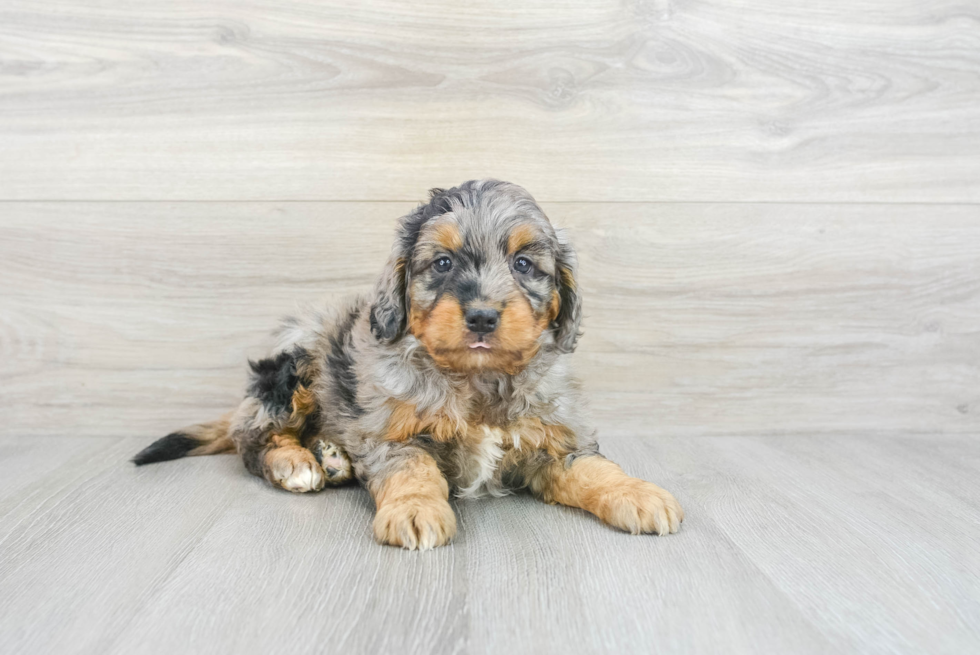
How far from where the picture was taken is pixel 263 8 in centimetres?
285

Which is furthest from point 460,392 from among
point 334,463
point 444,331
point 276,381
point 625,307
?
point 625,307

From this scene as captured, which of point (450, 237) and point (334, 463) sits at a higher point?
point (450, 237)

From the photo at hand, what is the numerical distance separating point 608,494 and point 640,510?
11 centimetres

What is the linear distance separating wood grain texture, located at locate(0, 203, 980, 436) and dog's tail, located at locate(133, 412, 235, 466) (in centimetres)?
27

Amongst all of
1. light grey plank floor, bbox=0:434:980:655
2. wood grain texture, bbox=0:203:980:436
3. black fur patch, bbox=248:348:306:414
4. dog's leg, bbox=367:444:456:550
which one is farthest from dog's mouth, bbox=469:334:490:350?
wood grain texture, bbox=0:203:980:436

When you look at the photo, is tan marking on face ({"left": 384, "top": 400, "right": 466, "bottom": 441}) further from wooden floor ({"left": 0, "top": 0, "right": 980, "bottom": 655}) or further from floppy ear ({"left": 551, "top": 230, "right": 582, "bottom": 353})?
wooden floor ({"left": 0, "top": 0, "right": 980, "bottom": 655})

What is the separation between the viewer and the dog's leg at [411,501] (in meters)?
1.79

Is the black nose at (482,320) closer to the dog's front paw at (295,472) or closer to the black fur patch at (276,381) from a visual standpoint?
the dog's front paw at (295,472)

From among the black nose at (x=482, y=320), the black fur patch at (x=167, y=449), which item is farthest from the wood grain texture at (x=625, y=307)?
the black nose at (x=482, y=320)

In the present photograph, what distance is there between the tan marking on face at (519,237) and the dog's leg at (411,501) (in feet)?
2.19

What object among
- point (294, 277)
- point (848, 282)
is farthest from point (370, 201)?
point (848, 282)

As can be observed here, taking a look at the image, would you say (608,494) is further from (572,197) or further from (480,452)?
(572,197)

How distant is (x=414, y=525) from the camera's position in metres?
1.80

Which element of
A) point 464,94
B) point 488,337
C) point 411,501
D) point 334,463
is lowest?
point 334,463
